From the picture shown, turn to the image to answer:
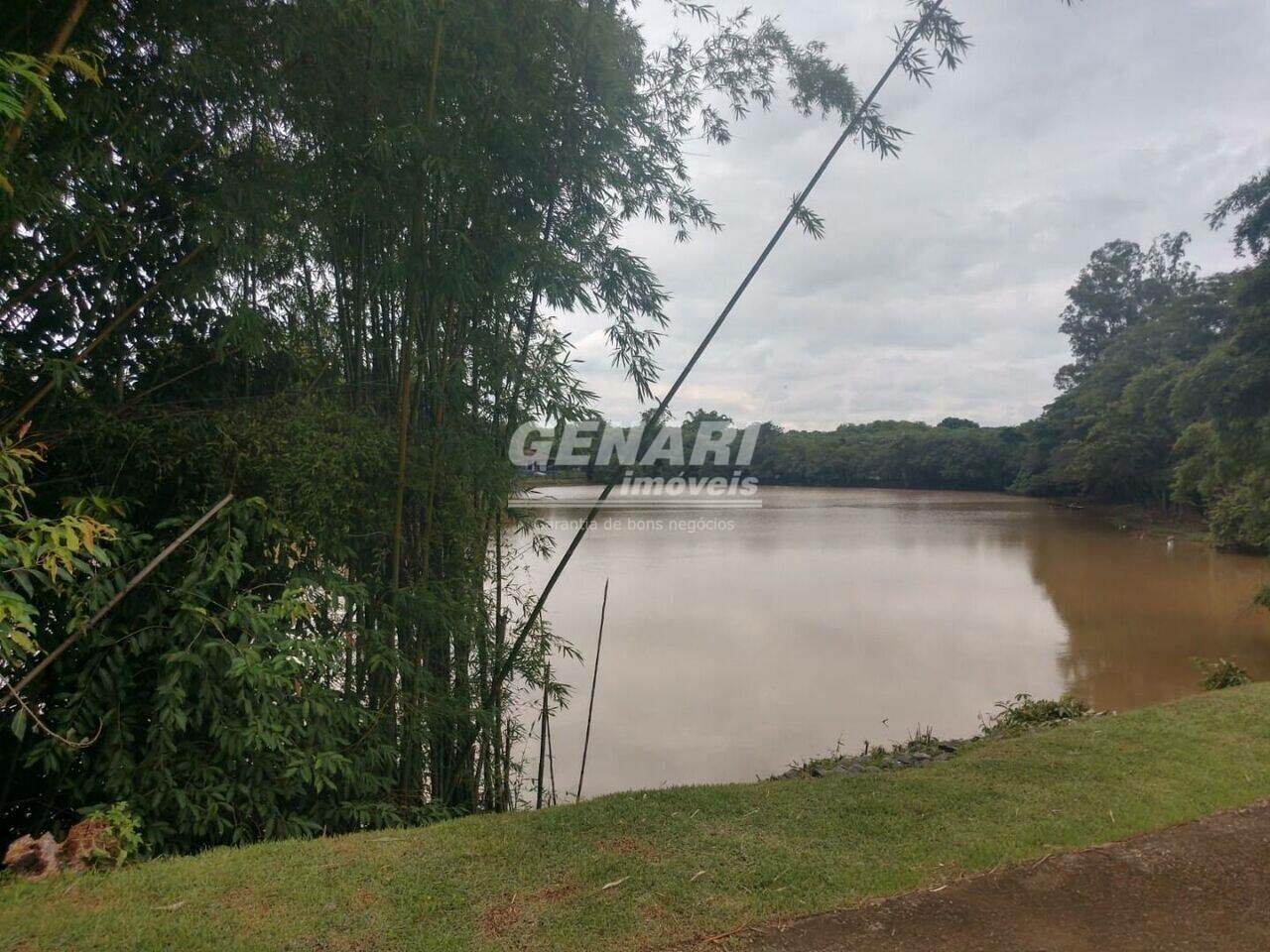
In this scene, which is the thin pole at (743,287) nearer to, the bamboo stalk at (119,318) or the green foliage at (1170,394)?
the bamboo stalk at (119,318)

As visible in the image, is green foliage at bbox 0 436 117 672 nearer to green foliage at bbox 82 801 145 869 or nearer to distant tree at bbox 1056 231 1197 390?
green foliage at bbox 82 801 145 869

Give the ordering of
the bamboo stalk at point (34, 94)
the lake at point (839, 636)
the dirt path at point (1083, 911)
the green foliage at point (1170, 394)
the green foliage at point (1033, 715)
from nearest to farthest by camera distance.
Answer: the bamboo stalk at point (34, 94)
the dirt path at point (1083, 911)
the green foliage at point (1033, 715)
the lake at point (839, 636)
the green foliage at point (1170, 394)

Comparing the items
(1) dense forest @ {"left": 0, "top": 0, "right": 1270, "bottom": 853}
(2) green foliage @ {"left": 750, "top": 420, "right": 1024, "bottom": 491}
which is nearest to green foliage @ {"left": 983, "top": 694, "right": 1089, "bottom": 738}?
(1) dense forest @ {"left": 0, "top": 0, "right": 1270, "bottom": 853}

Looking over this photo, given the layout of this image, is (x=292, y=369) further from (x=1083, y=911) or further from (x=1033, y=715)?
(x=1033, y=715)

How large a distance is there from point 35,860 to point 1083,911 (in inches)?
99.3

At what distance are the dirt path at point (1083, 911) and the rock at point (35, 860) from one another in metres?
1.66

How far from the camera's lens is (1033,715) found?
4.90 meters

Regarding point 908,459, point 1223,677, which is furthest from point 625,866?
point 908,459

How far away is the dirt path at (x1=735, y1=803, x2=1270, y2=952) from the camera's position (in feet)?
5.88

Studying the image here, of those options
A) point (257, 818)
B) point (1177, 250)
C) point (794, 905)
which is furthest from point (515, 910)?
point (1177, 250)

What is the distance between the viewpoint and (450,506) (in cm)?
291

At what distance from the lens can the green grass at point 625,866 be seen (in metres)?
1.76

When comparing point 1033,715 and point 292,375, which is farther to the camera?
point 1033,715

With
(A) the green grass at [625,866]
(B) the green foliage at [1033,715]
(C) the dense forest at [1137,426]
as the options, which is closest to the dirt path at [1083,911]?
(A) the green grass at [625,866]
